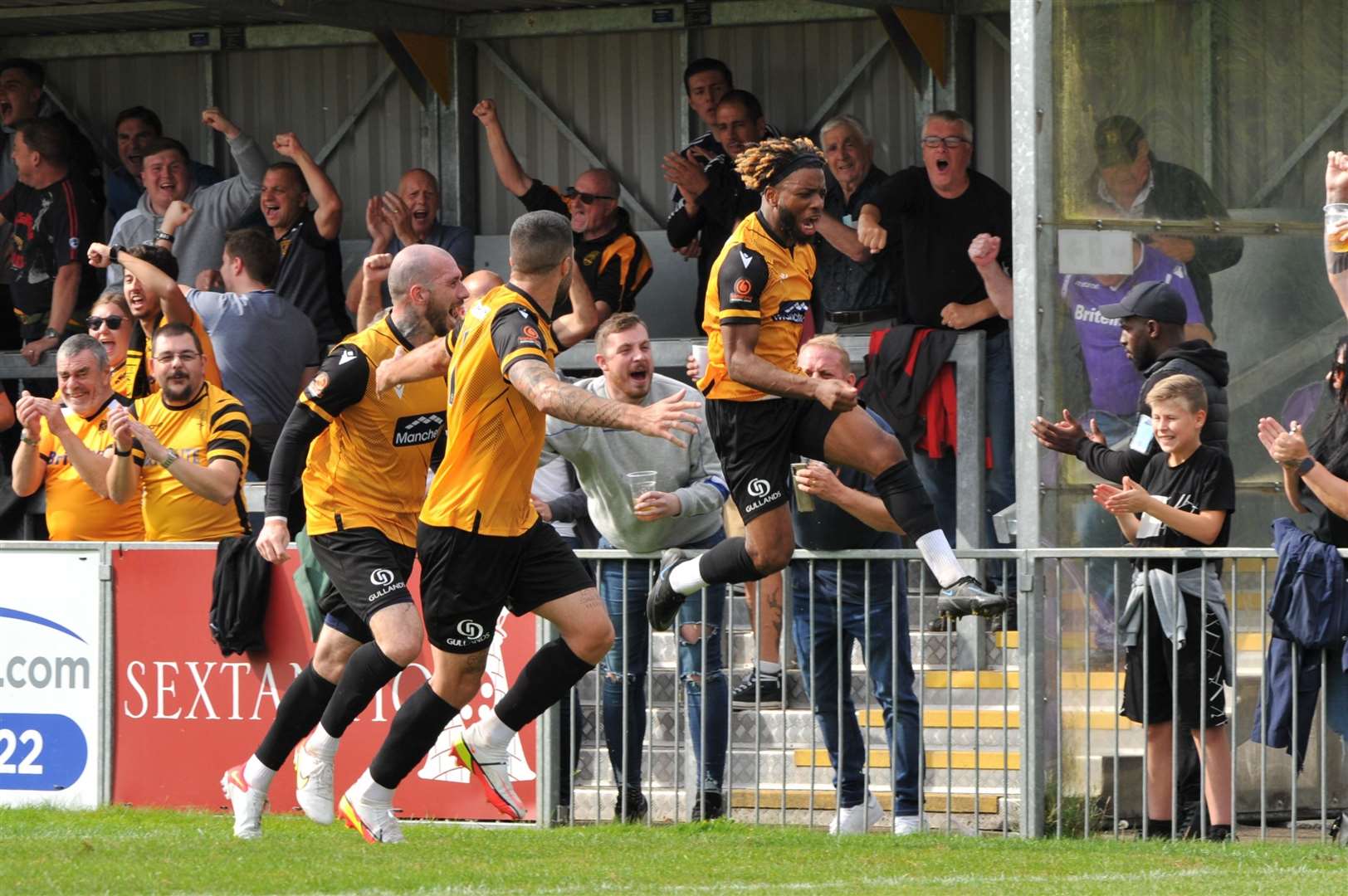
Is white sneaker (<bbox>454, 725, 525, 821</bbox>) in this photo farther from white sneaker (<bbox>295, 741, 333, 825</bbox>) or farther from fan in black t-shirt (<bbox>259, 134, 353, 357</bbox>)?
fan in black t-shirt (<bbox>259, 134, 353, 357</bbox>)

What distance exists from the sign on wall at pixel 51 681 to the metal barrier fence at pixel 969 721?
2.46 m

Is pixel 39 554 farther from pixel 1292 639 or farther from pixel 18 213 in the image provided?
pixel 1292 639

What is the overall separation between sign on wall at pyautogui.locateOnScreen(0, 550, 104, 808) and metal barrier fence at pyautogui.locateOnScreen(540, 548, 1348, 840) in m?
2.46

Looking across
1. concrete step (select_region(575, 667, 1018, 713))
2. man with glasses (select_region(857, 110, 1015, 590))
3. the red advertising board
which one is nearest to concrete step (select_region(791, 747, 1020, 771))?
concrete step (select_region(575, 667, 1018, 713))

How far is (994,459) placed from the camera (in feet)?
39.3

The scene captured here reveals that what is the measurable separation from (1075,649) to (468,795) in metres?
2.86

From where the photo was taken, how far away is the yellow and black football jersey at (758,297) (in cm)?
930

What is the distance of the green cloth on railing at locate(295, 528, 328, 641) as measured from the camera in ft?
35.8

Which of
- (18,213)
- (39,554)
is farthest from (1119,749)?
(18,213)

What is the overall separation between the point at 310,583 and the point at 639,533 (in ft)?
5.53

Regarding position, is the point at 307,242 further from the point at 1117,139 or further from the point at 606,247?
the point at 1117,139

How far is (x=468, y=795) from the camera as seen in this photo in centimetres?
1052

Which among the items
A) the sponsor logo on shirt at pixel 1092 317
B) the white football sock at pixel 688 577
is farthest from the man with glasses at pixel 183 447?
the sponsor logo on shirt at pixel 1092 317

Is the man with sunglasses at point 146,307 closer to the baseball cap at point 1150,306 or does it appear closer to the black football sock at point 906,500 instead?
the black football sock at point 906,500
